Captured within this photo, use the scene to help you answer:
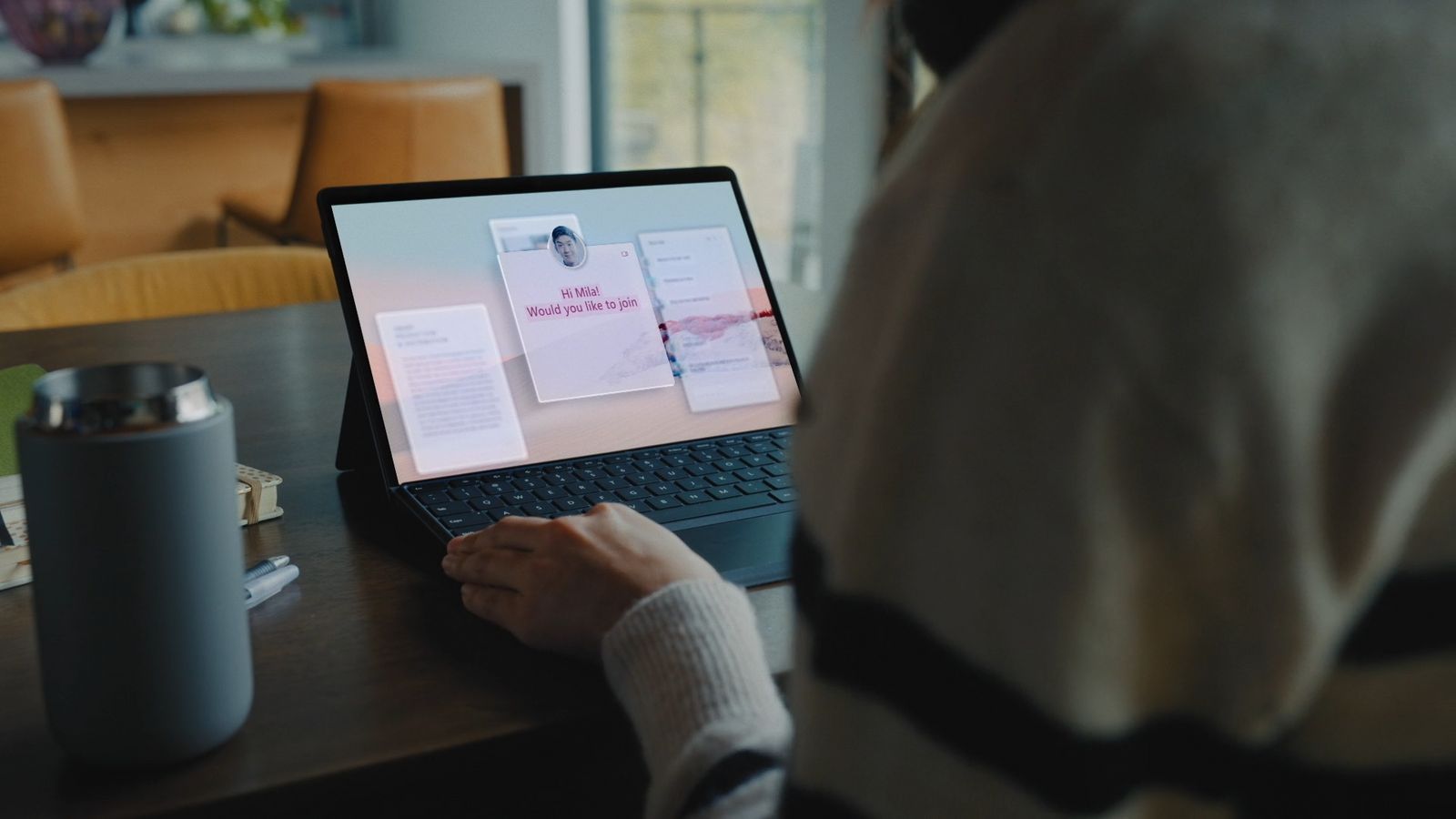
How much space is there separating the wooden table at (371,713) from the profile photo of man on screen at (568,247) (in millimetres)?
201

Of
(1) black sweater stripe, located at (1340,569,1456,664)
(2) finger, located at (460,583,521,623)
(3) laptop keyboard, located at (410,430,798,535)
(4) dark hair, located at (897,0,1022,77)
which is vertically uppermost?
(4) dark hair, located at (897,0,1022,77)

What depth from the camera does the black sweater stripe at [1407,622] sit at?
1.19 ft

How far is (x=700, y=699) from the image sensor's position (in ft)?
1.79

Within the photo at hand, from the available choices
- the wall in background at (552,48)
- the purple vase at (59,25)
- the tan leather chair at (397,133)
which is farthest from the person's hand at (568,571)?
the wall in background at (552,48)

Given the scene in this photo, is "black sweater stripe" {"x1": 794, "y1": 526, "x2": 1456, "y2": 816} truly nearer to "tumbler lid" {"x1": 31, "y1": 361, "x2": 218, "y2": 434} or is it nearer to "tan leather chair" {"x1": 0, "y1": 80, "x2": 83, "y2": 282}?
"tumbler lid" {"x1": 31, "y1": 361, "x2": 218, "y2": 434}

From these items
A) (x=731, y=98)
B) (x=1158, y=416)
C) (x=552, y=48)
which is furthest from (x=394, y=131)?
(x=1158, y=416)

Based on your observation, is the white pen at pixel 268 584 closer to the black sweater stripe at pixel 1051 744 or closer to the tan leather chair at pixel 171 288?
the black sweater stripe at pixel 1051 744

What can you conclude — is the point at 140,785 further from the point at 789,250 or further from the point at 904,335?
the point at 789,250

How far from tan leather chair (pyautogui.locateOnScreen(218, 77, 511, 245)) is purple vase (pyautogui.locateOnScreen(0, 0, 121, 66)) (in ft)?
2.43

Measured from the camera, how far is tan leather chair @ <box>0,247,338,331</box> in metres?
1.46

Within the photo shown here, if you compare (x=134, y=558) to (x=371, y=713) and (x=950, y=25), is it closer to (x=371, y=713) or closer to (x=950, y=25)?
(x=371, y=713)

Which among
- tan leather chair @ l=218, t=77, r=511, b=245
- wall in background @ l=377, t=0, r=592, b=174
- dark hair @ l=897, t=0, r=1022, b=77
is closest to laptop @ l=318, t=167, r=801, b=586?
dark hair @ l=897, t=0, r=1022, b=77

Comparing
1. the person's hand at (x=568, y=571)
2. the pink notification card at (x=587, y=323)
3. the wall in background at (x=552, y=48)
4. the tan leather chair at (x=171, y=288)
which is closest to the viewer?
the person's hand at (x=568, y=571)

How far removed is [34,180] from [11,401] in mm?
2047
